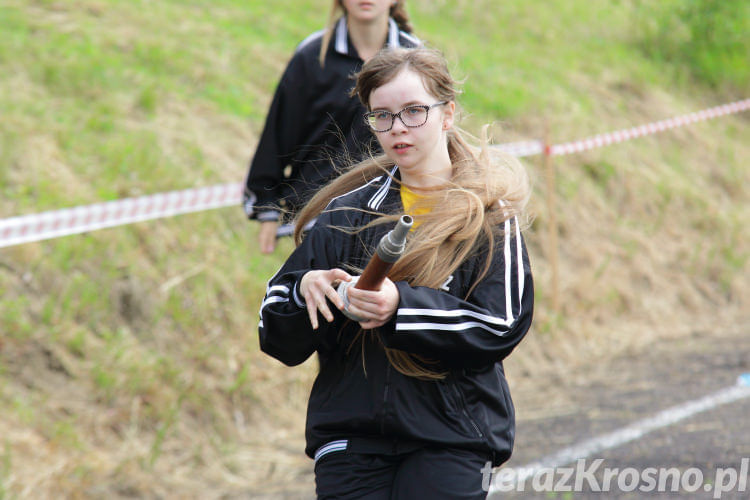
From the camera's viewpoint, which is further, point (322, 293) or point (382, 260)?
point (322, 293)

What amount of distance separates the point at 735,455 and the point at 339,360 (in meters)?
3.36

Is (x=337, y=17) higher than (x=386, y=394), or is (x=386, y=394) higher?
(x=337, y=17)

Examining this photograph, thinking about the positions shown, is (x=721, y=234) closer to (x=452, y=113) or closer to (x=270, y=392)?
(x=270, y=392)

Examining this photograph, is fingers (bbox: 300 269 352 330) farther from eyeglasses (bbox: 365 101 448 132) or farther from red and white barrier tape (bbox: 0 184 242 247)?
red and white barrier tape (bbox: 0 184 242 247)

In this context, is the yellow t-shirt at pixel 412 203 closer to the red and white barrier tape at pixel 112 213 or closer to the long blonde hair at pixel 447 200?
the long blonde hair at pixel 447 200

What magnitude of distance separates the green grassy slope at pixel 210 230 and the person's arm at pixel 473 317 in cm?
140

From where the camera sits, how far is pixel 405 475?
245cm

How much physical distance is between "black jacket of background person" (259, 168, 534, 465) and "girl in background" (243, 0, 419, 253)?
4.68 ft

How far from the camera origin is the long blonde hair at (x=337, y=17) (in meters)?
4.01

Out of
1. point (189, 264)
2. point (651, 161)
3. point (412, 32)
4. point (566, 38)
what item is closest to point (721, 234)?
point (651, 161)

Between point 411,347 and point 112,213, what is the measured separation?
4.02 m

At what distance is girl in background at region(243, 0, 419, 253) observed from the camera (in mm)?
3945

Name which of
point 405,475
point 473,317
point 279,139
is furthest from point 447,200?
point 279,139

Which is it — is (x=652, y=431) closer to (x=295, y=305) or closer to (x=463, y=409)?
(x=463, y=409)
